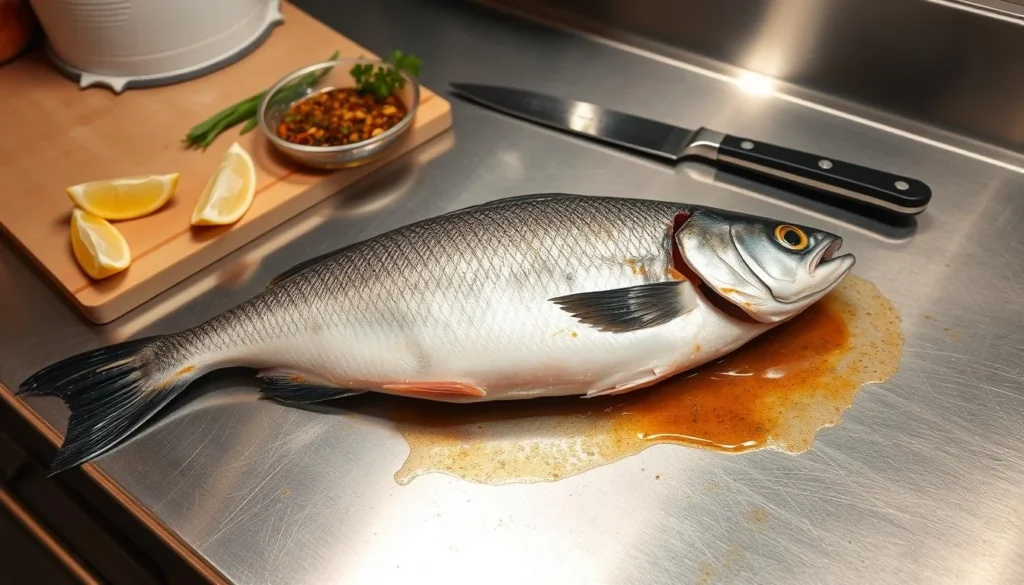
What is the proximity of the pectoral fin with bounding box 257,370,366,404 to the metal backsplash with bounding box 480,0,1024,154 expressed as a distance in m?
1.02

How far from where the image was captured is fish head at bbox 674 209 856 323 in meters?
0.95

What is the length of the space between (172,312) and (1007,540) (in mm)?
1189

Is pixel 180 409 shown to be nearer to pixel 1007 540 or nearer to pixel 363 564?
pixel 363 564

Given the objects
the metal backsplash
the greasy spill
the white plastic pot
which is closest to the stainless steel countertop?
the greasy spill

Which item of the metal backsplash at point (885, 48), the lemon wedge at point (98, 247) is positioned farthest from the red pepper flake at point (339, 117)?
the metal backsplash at point (885, 48)

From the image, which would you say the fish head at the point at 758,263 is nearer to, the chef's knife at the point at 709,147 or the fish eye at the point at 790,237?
the fish eye at the point at 790,237

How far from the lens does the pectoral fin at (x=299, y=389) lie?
100 centimetres

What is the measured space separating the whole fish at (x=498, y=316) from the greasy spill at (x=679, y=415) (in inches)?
1.8

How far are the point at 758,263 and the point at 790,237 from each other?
0.22 feet

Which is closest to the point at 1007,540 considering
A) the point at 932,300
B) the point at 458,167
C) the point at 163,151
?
the point at 932,300

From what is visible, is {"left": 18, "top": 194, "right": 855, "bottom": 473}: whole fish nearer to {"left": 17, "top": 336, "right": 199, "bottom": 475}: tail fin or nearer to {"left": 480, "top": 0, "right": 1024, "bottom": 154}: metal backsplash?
{"left": 17, "top": 336, "right": 199, "bottom": 475}: tail fin

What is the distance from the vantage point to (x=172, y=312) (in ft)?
3.78

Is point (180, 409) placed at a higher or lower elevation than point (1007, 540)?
lower

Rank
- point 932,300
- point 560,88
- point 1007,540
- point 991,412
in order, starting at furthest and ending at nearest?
point 560,88, point 932,300, point 991,412, point 1007,540
